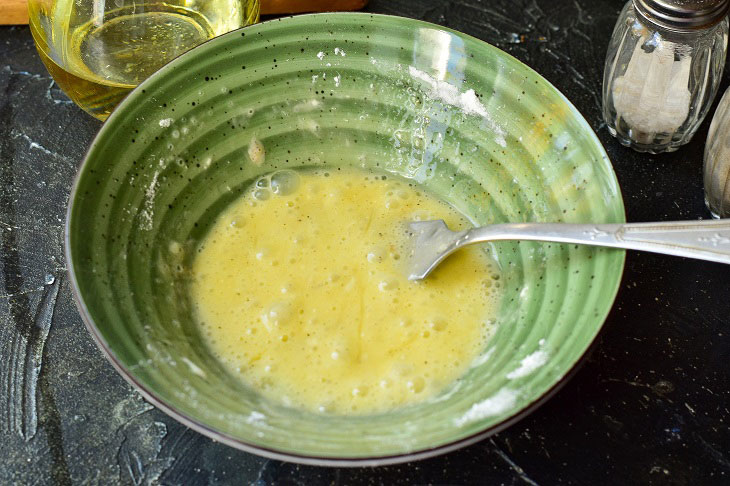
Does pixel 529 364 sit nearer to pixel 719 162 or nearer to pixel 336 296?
pixel 336 296

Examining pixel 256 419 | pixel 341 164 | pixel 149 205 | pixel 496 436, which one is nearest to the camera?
pixel 256 419

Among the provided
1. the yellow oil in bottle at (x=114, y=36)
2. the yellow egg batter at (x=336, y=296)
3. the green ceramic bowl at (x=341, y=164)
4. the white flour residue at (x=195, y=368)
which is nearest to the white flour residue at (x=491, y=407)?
the green ceramic bowl at (x=341, y=164)

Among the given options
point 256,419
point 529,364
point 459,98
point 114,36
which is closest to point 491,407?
point 529,364

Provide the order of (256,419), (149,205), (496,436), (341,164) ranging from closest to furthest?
(256,419) < (496,436) < (149,205) < (341,164)

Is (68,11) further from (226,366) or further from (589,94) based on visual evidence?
(589,94)

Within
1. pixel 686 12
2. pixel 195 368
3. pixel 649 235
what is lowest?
pixel 195 368

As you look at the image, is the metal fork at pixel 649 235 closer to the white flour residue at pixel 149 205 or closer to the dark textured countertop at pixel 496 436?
the dark textured countertop at pixel 496 436

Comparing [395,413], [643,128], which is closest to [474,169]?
[643,128]
